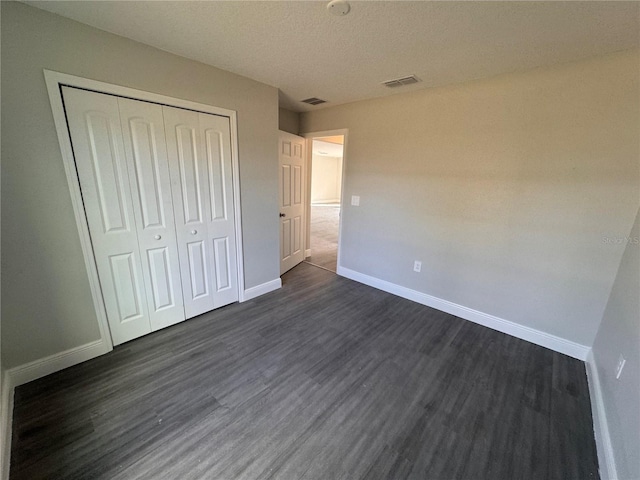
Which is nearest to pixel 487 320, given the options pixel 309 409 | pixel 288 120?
pixel 309 409

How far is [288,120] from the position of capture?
382 centimetres

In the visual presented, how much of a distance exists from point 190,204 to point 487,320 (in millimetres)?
3197

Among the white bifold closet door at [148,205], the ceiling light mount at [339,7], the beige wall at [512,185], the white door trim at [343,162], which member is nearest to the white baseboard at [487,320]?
the beige wall at [512,185]

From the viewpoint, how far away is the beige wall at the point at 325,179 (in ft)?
39.7

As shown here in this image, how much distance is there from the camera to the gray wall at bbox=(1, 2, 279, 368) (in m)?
1.56

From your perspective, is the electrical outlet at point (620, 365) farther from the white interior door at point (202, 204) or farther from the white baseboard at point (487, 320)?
the white interior door at point (202, 204)

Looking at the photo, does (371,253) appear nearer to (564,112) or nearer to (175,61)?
(564,112)

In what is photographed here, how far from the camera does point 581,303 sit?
2.18m

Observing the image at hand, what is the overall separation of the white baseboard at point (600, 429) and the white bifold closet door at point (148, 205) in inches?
121

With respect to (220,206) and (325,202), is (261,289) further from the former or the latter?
(325,202)

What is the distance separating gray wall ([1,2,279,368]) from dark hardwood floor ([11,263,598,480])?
392 mm

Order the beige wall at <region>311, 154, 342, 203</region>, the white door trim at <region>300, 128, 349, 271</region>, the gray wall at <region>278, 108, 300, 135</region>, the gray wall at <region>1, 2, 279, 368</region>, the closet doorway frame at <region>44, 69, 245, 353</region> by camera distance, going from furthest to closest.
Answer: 1. the beige wall at <region>311, 154, 342, 203</region>
2. the gray wall at <region>278, 108, 300, 135</region>
3. the white door trim at <region>300, 128, 349, 271</region>
4. the closet doorway frame at <region>44, 69, 245, 353</region>
5. the gray wall at <region>1, 2, 279, 368</region>

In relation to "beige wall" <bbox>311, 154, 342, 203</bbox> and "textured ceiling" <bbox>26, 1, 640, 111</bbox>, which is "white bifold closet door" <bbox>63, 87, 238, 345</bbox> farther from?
"beige wall" <bbox>311, 154, 342, 203</bbox>

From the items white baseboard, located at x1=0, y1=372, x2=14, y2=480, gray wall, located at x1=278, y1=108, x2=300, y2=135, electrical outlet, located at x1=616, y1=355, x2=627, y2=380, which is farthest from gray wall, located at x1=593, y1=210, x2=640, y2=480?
gray wall, located at x1=278, y1=108, x2=300, y2=135
